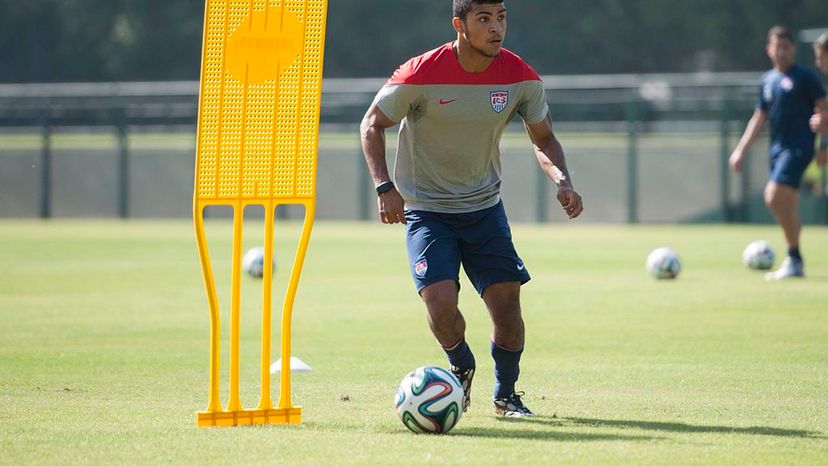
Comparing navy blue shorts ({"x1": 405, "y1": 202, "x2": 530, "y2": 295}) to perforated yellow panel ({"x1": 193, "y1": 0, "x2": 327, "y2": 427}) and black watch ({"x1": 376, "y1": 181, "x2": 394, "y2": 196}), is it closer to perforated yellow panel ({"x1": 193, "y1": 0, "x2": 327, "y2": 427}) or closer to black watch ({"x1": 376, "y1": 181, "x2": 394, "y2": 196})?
black watch ({"x1": 376, "y1": 181, "x2": 394, "y2": 196})

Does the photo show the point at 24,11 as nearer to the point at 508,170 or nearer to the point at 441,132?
the point at 508,170

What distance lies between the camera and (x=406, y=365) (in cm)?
959

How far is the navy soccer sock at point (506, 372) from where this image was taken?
7453mm

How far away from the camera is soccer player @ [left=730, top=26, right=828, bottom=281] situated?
1481 cm

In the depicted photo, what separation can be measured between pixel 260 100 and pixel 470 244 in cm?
147

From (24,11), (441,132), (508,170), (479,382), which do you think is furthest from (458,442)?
(24,11)

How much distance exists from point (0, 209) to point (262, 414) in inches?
1115

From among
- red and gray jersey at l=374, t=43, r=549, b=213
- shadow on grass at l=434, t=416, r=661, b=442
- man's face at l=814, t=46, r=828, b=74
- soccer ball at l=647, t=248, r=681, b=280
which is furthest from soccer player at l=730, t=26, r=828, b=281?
shadow on grass at l=434, t=416, r=661, b=442

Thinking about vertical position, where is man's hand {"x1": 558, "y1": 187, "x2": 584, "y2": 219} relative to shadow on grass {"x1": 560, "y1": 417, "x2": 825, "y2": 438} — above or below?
above

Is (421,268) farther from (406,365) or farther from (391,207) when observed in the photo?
(406,365)

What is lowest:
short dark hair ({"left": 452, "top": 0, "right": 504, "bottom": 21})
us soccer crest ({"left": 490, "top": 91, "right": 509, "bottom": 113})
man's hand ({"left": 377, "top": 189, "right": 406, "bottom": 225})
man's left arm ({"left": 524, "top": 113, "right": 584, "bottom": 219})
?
man's hand ({"left": 377, "top": 189, "right": 406, "bottom": 225})

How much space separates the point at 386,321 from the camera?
41.1 feet

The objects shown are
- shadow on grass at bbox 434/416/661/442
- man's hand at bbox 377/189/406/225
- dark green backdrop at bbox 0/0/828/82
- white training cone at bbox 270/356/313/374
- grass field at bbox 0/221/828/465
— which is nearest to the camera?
grass field at bbox 0/221/828/465

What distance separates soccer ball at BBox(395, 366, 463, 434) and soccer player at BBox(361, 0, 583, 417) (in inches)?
21.4
